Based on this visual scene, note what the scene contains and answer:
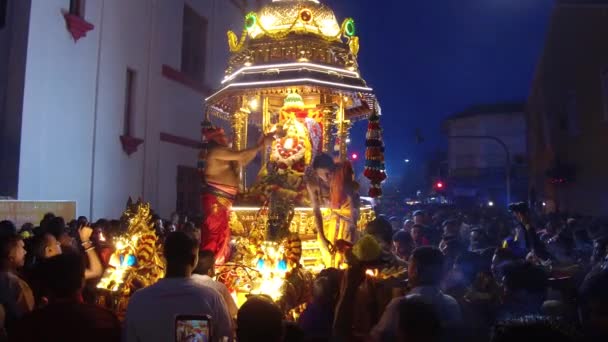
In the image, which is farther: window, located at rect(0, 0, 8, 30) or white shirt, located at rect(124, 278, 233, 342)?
window, located at rect(0, 0, 8, 30)

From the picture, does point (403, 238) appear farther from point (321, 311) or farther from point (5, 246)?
point (5, 246)

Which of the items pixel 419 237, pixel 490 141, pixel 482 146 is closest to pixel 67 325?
pixel 419 237

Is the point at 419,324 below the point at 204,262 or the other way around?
below

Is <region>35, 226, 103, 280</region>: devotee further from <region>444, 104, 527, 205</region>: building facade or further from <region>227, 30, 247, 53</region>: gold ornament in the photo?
<region>444, 104, 527, 205</region>: building facade

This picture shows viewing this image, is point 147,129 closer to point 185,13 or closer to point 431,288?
point 185,13

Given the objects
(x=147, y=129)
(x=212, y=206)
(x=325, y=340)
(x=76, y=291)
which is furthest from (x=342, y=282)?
(x=147, y=129)

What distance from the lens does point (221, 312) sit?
3.35 metres

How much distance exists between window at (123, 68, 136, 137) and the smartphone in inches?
463

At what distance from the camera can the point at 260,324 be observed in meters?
2.72

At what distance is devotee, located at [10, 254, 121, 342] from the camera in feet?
9.62

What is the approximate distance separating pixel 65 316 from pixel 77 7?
10525 mm

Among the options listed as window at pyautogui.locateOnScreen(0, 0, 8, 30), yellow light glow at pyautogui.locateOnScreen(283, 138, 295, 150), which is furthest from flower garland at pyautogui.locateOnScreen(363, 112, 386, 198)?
window at pyautogui.locateOnScreen(0, 0, 8, 30)

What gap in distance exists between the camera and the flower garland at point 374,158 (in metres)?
8.66

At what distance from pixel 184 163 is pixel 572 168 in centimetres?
1345
